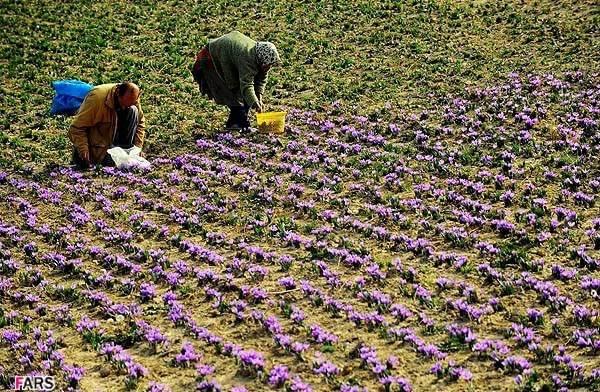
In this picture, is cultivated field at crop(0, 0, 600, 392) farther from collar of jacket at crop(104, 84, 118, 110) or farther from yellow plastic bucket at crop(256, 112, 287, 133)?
collar of jacket at crop(104, 84, 118, 110)

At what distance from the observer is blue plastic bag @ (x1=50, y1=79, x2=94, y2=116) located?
16500mm

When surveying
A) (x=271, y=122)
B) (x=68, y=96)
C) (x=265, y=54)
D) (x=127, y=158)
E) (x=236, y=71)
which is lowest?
(x=127, y=158)

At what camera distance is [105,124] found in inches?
522

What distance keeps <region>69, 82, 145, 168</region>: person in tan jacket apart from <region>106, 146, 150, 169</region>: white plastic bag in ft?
0.61

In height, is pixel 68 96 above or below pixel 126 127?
below

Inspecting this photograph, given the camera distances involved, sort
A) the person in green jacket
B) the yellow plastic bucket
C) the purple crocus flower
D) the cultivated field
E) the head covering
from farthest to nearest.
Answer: the yellow plastic bucket → the person in green jacket → the head covering → the cultivated field → the purple crocus flower

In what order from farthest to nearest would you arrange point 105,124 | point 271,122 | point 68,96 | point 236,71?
1. point 68,96
2. point 271,122
3. point 236,71
4. point 105,124

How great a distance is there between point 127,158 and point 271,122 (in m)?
2.95

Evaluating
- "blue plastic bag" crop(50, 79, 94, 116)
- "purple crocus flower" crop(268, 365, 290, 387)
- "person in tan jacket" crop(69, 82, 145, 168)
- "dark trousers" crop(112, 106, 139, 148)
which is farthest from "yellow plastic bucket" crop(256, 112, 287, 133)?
"purple crocus flower" crop(268, 365, 290, 387)

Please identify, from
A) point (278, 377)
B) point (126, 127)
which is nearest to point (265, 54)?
point (126, 127)

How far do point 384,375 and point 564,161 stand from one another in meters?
6.55

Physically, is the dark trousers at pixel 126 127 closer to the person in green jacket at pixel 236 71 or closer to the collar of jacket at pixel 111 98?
the collar of jacket at pixel 111 98

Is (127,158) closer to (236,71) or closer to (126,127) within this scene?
(126,127)

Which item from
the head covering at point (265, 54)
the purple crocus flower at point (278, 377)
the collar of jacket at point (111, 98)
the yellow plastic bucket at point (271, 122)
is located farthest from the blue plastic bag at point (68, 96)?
the purple crocus flower at point (278, 377)
